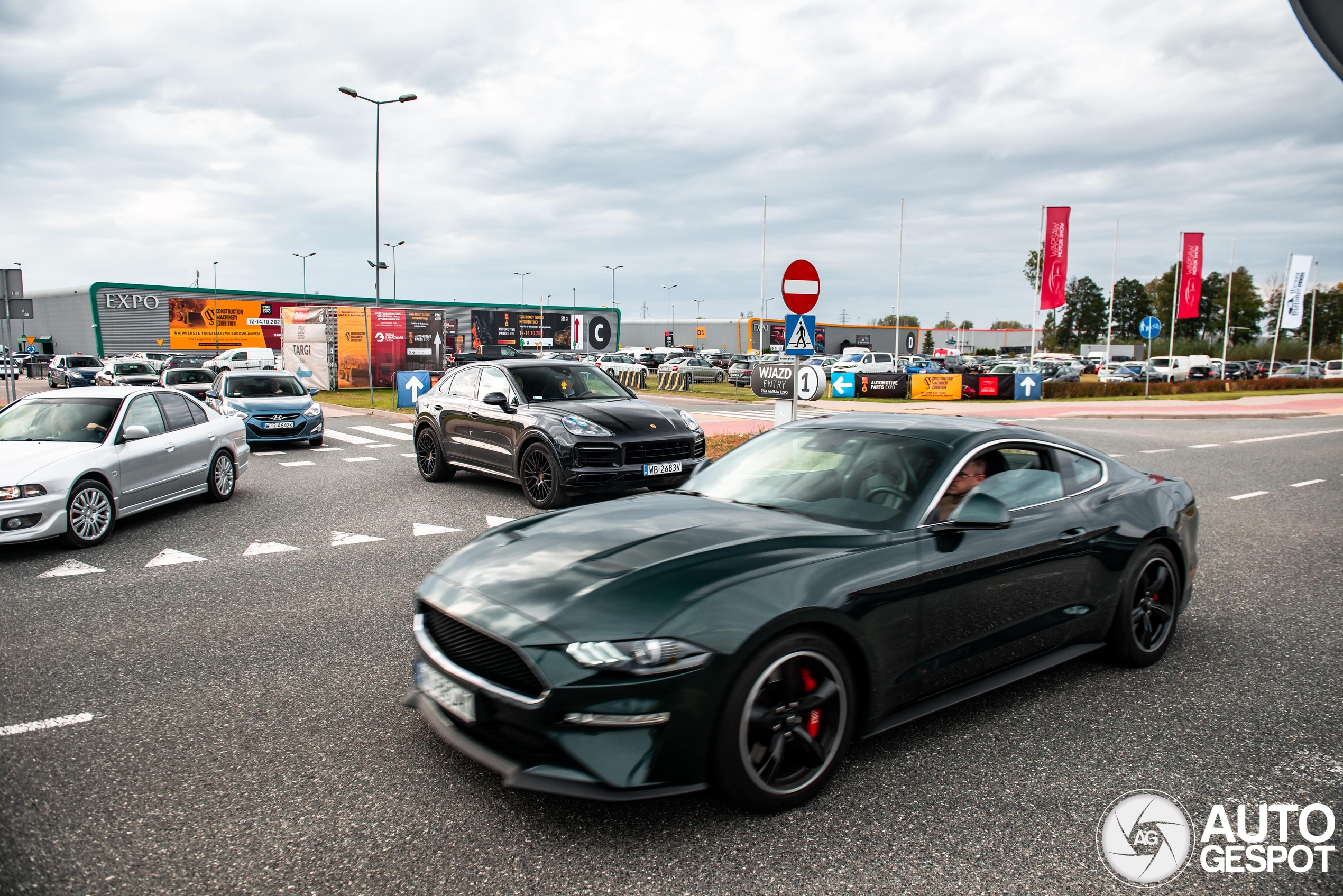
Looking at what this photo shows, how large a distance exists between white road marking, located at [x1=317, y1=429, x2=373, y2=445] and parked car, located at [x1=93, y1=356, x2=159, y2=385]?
37.2 feet

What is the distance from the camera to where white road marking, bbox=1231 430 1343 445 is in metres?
17.5

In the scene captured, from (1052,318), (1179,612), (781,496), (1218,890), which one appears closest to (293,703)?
(781,496)

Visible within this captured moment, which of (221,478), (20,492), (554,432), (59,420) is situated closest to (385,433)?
(221,478)

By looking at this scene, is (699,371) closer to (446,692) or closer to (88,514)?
(88,514)

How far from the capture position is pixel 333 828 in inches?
113

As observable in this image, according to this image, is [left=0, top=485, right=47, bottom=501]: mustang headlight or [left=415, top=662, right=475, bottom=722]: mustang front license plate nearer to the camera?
[left=415, top=662, right=475, bottom=722]: mustang front license plate

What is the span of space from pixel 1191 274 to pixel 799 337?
40.8 m

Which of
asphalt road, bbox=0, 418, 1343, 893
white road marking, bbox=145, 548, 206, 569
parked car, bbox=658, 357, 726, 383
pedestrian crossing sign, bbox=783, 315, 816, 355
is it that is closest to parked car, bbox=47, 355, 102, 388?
parked car, bbox=658, 357, 726, 383

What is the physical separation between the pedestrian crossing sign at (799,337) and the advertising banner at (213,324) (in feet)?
172

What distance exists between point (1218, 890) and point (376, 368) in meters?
32.2

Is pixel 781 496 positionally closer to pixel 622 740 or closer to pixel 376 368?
pixel 622 740

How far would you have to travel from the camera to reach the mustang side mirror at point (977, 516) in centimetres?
349

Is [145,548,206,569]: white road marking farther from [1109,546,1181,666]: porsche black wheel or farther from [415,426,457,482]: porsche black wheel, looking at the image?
[1109,546,1181,666]: porsche black wheel

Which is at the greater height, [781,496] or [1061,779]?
[781,496]
